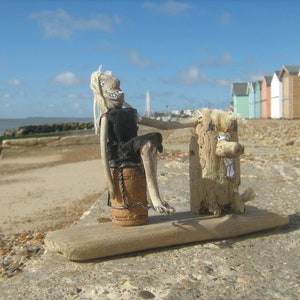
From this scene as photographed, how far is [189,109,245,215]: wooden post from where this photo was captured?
13.6 ft

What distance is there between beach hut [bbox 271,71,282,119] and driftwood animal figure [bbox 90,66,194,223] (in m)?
35.3

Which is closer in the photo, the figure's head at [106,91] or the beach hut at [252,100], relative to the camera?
the figure's head at [106,91]

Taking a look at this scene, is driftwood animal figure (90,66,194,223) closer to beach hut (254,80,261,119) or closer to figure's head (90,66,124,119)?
figure's head (90,66,124,119)

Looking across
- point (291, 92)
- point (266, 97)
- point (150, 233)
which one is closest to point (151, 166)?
point (150, 233)

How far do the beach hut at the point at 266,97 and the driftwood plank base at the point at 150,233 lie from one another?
1530 inches

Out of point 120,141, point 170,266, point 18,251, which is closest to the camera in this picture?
point 170,266

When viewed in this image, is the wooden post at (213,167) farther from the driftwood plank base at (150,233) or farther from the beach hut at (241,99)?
the beach hut at (241,99)

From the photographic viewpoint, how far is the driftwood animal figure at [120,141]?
3730 millimetres

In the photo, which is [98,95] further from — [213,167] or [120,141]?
[213,167]

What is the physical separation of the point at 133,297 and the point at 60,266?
2.97 ft

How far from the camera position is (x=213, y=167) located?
163 inches

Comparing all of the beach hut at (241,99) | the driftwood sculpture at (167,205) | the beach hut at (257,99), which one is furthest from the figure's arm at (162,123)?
the beach hut at (241,99)

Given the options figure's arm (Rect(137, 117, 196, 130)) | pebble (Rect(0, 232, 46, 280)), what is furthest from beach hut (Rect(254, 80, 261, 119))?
figure's arm (Rect(137, 117, 196, 130))

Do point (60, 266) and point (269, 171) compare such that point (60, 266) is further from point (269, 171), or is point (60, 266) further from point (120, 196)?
point (269, 171)
